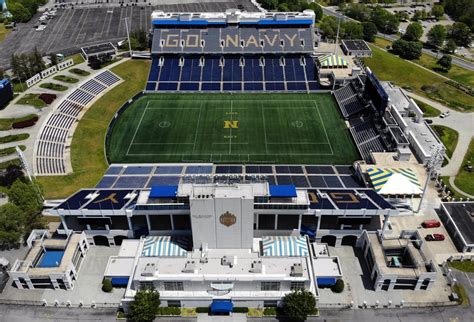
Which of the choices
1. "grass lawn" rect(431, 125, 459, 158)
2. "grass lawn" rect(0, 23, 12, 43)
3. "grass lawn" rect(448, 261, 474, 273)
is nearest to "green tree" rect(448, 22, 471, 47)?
"grass lawn" rect(431, 125, 459, 158)

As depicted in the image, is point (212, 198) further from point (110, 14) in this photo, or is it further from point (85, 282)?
point (110, 14)

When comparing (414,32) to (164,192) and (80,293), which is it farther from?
(80,293)

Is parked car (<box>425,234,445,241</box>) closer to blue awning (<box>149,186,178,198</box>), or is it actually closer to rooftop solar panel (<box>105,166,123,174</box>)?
blue awning (<box>149,186,178,198</box>)

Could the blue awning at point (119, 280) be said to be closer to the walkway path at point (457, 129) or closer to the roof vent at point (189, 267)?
the roof vent at point (189, 267)

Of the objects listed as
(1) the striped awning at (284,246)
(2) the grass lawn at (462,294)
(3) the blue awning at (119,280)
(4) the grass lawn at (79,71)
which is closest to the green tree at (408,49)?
(2) the grass lawn at (462,294)

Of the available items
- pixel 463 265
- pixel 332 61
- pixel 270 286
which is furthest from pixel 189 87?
pixel 463 265

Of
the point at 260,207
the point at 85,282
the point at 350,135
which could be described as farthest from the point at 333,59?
the point at 85,282
